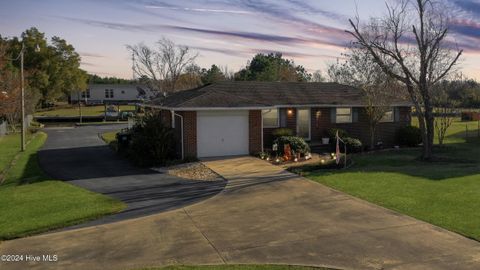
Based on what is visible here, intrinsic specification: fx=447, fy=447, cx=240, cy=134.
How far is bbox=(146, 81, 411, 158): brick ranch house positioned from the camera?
69.3 feet

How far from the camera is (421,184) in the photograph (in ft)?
47.7

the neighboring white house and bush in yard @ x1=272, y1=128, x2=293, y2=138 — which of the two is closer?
bush in yard @ x1=272, y1=128, x2=293, y2=138

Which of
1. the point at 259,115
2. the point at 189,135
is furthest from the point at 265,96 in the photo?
the point at 189,135

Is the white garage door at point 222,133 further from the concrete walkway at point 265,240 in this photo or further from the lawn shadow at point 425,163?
the concrete walkway at point 265,240

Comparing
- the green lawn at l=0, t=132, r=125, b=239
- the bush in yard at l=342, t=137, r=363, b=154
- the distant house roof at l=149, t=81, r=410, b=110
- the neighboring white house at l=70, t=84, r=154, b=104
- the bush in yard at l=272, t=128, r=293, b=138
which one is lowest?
the green lawn at l=0, t=132, r=125, b=239

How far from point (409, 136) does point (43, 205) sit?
21.3 metres

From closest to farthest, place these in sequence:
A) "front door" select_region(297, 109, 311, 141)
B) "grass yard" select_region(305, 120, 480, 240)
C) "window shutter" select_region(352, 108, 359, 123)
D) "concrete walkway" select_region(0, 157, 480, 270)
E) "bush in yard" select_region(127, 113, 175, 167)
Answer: "concrete walkway" select_region(0, 157, 480, 270) → "grass yard" select_region(305, 120, 480, 240) → "bush in yard" select_region(127, 113, 175, 167) → "front door" select_region(297, 109, 311, 141) → "window shutter" select_region(352, 108, 359, 123)

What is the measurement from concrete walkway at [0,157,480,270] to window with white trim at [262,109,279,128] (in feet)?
37.7

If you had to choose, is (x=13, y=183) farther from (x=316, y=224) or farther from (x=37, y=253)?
(x=316, y=224)

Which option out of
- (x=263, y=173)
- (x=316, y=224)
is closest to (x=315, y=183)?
(x=263, y=173)

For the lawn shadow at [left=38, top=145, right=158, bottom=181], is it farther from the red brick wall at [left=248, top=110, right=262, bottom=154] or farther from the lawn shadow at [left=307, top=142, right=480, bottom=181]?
the lawn shadow at [left=307, top=142, right=480, bottom=181]

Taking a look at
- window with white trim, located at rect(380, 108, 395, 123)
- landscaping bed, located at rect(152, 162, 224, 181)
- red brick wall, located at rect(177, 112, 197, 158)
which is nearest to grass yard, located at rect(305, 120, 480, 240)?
landscaping bed, located at rect(152, 162, 224, 181)

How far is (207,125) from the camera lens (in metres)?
21.4

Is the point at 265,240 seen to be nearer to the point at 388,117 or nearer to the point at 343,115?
the point at 343,115
